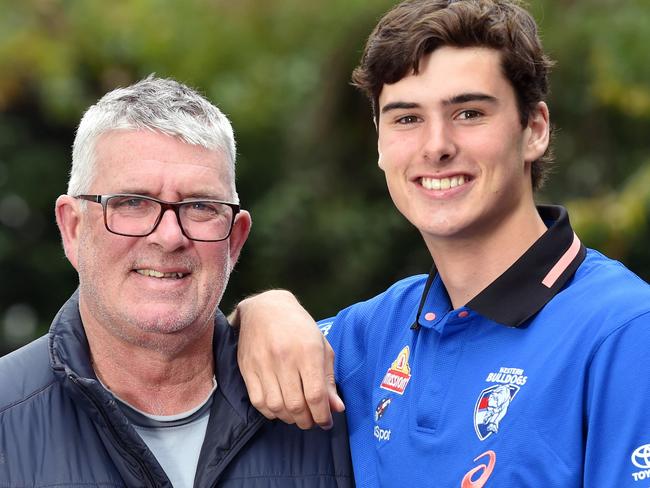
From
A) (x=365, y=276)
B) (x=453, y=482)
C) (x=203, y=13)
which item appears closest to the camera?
(x=453, y=482)

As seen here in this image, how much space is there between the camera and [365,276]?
26.7ft

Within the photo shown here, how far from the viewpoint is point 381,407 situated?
270 centimetres

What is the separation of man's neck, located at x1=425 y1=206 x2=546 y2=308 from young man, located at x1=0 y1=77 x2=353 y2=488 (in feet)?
1.80

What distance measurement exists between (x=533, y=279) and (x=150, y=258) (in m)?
0.99

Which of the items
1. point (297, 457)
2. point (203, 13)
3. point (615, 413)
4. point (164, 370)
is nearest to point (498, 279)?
point (615, 413)

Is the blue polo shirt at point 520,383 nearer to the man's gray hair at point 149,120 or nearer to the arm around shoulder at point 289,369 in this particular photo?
the arm around shoulder at point 289,369

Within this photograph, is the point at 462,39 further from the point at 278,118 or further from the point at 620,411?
the point at 278,118

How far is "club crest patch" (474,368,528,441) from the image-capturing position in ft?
7.64

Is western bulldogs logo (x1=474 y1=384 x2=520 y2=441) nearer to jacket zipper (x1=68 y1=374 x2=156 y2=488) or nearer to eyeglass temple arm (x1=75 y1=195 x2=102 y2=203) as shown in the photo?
jacket zipper (x1=68 y1=374 x2=156 y2=488)

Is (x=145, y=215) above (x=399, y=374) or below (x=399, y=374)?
above

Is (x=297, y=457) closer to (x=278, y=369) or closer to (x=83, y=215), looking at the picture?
(x=278, y=369)

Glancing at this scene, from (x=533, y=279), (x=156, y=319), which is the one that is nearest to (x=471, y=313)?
(x=533, y=279)

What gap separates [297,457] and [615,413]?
90cm

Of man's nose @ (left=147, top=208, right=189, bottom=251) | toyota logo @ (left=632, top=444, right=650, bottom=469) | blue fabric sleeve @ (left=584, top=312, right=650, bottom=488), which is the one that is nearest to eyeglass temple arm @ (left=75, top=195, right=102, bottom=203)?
man's nose @ (left=147, top=208, right=189, bottom=251)
